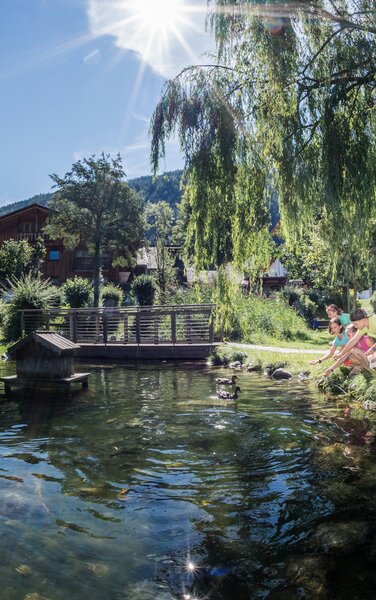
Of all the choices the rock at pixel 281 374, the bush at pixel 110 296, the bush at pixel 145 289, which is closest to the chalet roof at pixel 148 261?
the bush at pixel 145 289

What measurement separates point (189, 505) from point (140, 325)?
53.4 ft

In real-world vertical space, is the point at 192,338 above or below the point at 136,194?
below

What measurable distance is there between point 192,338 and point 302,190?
499 inches

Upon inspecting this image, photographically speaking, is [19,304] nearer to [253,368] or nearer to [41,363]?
[41,363]

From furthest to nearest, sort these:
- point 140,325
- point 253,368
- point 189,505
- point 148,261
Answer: point 148,261
point 140,325
point 253,368
point 189,505

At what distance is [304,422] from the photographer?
831 cm

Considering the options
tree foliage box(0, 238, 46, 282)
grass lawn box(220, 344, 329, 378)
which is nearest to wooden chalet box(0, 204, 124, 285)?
tree foliage box(0, 238, 46, 282)

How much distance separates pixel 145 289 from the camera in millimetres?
41531

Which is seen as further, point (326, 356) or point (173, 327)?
point (173, 327)

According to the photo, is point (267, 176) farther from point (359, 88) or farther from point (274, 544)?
point (274, 544)

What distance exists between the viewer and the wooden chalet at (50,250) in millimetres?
50781

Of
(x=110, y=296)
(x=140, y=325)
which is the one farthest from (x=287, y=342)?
(x=110, y=296)

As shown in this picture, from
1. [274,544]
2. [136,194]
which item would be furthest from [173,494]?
[136,194]

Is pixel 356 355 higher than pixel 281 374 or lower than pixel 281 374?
higher
